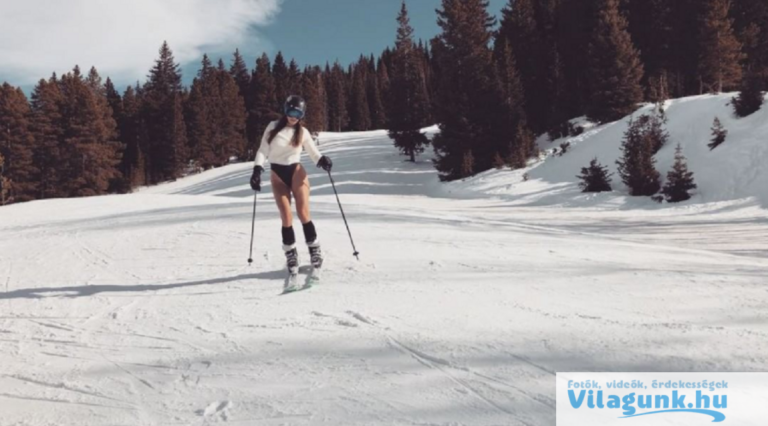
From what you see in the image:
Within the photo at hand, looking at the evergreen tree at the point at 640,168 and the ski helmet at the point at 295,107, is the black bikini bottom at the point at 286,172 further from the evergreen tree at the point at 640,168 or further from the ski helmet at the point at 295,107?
the evergreen tree at the point at 640,168

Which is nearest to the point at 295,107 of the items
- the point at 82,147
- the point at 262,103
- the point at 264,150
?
the point at 264,150

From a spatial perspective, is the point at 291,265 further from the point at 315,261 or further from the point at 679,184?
the point at 679,184

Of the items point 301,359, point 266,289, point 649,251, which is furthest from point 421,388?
point 649,251

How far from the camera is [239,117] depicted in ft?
181

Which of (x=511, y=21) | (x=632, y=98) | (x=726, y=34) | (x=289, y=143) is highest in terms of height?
(x=511, y=21)

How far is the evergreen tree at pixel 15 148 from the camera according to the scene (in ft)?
120

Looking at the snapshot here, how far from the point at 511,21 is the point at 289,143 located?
3268 cm


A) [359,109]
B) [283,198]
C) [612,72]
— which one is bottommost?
[283,198]

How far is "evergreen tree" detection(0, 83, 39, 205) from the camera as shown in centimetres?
3672

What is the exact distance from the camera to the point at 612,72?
24766mm

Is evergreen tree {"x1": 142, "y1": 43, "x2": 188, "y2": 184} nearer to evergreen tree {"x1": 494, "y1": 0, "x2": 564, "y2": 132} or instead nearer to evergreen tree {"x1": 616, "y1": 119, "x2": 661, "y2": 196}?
evergreen tree {"x1": 494, "y1": 0, "x2": 564, "y2": 132}

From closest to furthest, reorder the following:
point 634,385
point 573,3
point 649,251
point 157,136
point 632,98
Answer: point 634,385 < point 649,251 < point 632,98 < point 573,3 < point 157,136

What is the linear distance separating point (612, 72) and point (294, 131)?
23976 millimetres

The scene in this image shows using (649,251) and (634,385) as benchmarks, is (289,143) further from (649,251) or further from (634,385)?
(649,251)
